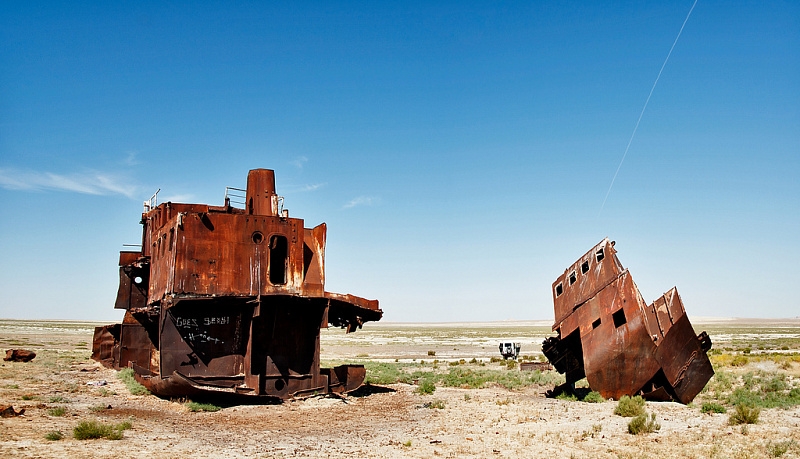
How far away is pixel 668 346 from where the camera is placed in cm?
1253

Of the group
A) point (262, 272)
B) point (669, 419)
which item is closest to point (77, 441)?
point (262, 272)

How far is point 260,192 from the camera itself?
50.2ft

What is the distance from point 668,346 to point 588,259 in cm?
259

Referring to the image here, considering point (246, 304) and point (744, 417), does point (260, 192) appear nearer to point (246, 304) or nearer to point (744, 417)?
point (246, 304)

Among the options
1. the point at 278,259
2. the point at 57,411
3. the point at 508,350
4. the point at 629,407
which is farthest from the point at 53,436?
the point at 508,350

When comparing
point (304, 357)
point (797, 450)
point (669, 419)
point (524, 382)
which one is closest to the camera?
point (797, 450)

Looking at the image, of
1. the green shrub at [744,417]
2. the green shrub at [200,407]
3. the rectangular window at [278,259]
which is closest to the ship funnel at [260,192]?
the rectangular window at [278,259]

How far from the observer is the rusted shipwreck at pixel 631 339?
41.2ft

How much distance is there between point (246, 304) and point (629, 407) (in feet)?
26.6

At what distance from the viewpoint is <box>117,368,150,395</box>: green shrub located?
15045 millimetres

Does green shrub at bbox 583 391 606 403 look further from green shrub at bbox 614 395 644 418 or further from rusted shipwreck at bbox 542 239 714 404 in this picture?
green shrub at bbox 614 395 644 418

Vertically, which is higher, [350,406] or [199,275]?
[199,275]

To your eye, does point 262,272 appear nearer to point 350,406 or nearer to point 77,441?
point 350,406

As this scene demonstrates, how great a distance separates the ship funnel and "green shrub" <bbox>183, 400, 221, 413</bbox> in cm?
→ 456
